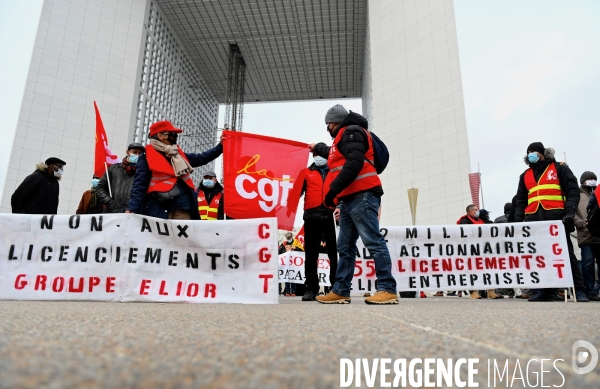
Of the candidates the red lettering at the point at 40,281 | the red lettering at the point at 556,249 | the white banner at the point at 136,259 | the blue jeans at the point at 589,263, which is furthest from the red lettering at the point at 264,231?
the blue jeans at the point at 589,263

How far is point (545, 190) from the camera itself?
164 inches

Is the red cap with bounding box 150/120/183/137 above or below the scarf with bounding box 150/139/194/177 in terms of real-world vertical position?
above

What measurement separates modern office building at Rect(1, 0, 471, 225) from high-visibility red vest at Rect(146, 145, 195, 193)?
29.9 ft

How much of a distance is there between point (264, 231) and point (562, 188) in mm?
3075

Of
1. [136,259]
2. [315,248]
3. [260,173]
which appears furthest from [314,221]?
[136,259]

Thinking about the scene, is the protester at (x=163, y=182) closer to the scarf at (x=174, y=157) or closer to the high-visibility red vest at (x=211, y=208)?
the scarf at (x=174, y=157)

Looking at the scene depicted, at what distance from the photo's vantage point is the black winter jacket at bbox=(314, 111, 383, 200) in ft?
9.12

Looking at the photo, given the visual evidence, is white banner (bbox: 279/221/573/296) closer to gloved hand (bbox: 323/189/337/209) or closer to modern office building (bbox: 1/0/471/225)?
gloved hand (bbox: 323/189/337/209)

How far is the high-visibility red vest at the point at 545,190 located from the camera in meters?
4.09

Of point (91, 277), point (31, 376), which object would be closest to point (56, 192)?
point (91, 277)

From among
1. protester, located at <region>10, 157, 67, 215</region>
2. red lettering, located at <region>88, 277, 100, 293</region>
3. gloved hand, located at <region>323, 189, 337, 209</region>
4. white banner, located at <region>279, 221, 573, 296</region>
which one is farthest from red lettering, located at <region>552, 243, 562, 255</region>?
protester, located at <region>10, 157, 67, 215</region>

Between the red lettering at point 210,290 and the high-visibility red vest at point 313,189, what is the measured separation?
4.37 feet

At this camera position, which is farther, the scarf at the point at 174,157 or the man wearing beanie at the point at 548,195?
the man wearing beanie at the point at 548,195

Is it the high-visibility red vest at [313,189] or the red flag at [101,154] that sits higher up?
the red flag at [101,154]
